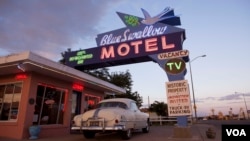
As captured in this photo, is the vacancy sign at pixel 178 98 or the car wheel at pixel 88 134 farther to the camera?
the car wheel at pixel 88 134

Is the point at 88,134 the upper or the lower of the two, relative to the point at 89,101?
lower

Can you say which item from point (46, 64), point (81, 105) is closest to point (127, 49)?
point (81, 105)

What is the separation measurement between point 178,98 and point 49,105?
25.5 feet

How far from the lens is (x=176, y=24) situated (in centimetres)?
1633

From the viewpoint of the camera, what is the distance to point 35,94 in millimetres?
11758

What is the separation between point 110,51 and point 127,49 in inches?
57.8

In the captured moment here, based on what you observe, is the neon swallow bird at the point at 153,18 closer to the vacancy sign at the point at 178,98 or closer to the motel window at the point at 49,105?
the vacancy sign at the point at 178,98

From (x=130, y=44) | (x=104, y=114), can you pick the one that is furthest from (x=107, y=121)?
(x=130, y=44)

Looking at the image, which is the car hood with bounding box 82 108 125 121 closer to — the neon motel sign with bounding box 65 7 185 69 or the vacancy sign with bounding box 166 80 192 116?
the vacancy sign with bounding box 166 80 192 116

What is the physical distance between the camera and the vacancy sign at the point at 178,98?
9.33 metres

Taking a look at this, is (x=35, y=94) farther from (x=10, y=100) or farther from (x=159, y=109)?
(x=159, y=109)

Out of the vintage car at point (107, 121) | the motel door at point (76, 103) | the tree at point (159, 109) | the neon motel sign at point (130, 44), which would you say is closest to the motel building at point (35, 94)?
the motel door at point (76, 103)

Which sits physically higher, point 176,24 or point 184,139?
point 176,24

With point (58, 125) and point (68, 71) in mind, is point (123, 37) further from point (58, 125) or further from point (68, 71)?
point (58, 125)
